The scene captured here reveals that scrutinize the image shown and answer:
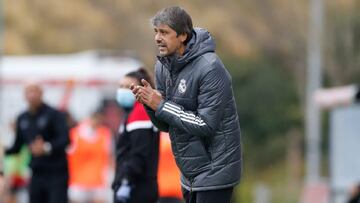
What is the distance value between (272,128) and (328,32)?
16.6ft

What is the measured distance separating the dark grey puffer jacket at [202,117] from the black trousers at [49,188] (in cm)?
563

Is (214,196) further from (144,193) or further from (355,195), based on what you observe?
(355,195)

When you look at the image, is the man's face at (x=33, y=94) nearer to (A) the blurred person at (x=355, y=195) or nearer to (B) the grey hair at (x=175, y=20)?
(A) the blurred person at (x=355, y=195)

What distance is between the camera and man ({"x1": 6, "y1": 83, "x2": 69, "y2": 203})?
14.7m

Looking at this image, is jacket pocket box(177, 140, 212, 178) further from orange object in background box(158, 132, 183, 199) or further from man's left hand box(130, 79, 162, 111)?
orange object in background box(158, 132, 183, 199)

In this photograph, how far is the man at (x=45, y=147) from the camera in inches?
578

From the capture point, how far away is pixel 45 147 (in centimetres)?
1456

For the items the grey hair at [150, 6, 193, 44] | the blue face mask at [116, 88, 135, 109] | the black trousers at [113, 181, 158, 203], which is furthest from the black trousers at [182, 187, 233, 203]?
the blue face mask at [116, 88, 135, 109]

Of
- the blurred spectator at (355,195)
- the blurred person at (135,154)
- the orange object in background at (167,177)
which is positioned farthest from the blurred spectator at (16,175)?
the blurred person at (135,154)

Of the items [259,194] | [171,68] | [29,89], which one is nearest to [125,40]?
[259,194]

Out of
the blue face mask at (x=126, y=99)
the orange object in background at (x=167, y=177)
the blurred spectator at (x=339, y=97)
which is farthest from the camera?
the blurred spectator at (x=339, y=97)

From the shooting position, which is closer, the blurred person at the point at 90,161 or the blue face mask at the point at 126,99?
the blue face mask at the point at 126,99

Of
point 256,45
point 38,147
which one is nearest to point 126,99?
point 38,147

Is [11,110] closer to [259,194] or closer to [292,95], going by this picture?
[259,194]
